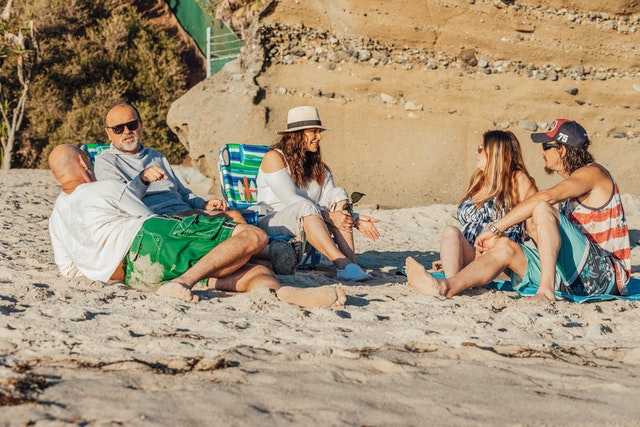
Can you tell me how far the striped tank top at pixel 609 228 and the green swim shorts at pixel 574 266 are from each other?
82 millimetres

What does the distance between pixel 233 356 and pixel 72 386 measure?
0.70 m

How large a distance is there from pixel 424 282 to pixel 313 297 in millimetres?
752

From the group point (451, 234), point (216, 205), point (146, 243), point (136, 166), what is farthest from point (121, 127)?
point (451, 234)

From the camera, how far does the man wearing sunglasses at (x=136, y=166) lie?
572cm

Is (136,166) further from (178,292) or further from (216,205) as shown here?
(178,292)

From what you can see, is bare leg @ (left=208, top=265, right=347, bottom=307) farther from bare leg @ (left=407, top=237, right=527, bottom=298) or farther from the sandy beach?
bare leg @ (left=407, top=237, right=527, bottom=298)

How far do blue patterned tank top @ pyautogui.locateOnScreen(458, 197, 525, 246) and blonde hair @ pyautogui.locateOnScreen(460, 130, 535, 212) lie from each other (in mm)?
40

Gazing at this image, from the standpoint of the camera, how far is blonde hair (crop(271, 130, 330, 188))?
6.21m

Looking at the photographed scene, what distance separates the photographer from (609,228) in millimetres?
5285

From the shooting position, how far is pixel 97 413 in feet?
9.27

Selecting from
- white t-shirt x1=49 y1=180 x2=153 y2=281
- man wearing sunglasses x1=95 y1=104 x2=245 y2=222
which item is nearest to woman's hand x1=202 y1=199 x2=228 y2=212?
man wearing sunglasses x1=95 y1=104 x2=245 y2=222

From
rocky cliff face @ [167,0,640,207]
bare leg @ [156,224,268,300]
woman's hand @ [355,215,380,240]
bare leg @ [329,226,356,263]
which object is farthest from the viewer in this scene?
rocky cliff face @ [167,0,640,207]

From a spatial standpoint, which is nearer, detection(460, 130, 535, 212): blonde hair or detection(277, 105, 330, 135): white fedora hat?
detection(460, 130, 535, 212): blonde hair

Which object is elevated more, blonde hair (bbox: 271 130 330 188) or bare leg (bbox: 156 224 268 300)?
blonde hair (bbox: 271 130 330 188)
